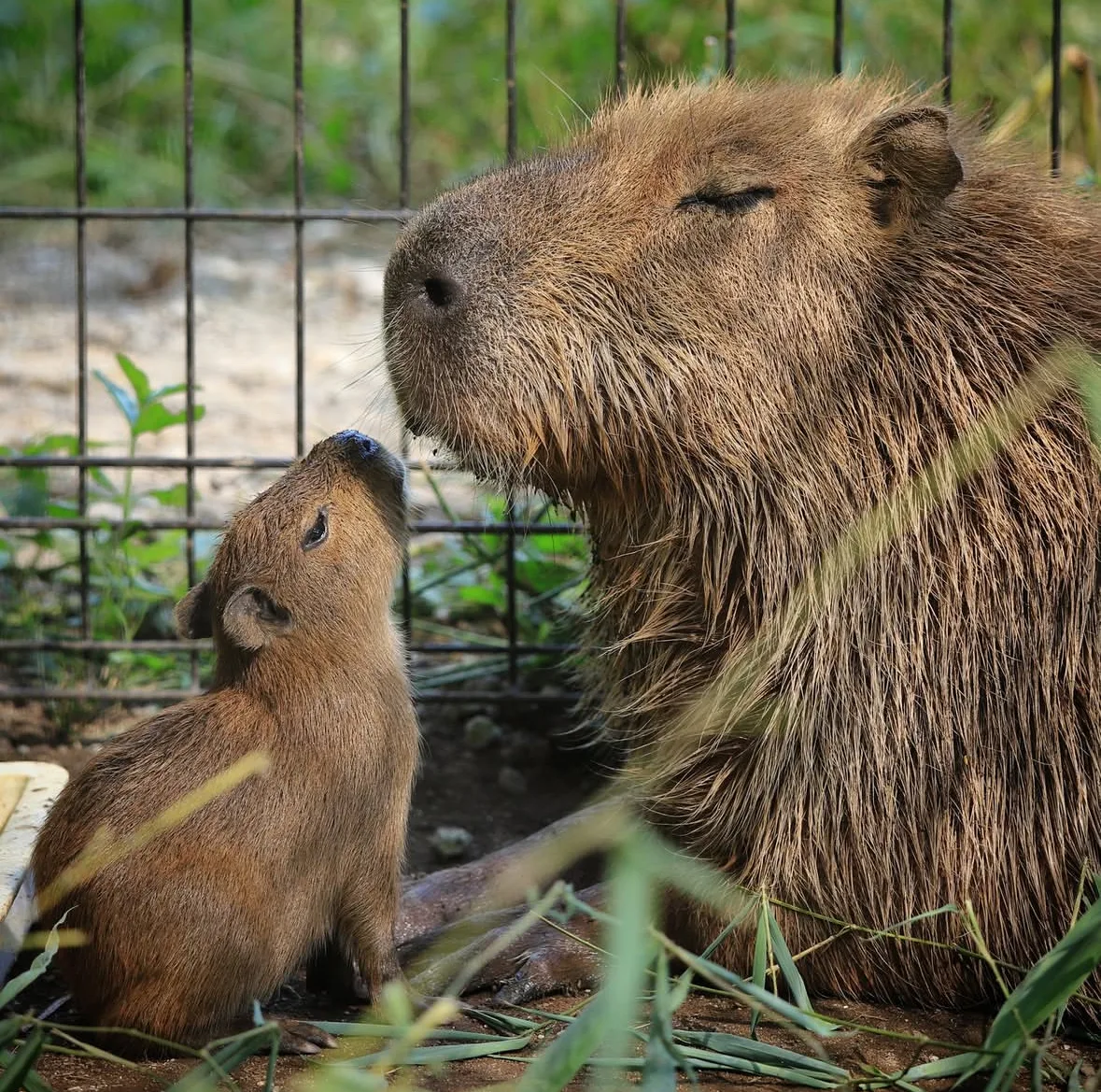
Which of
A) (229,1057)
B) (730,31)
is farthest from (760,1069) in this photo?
(730,31)

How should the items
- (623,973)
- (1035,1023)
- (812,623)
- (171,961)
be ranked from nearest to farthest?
(623,973), (1035,1023), (171,961), (812,623)

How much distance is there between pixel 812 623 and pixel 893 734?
8.8 inches

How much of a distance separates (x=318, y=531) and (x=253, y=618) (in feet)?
0.76

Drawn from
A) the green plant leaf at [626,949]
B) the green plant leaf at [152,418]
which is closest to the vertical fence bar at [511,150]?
the green plant leaf at [152,418]

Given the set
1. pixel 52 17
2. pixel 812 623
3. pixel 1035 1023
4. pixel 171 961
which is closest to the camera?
pixel 1035 1023

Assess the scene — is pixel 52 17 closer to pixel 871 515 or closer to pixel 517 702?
pixel 517 702

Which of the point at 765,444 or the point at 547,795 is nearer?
the point at 765,444

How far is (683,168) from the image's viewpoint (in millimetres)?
2729

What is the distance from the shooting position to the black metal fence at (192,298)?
3.69 meters

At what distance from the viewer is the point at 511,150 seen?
347cm

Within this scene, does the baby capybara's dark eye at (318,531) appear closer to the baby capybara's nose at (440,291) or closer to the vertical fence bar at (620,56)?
the baby capybara's nose at (440,291)

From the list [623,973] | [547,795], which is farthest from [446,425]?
[547,795]

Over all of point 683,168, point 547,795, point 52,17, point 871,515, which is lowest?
point 547,795

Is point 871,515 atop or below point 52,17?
below
